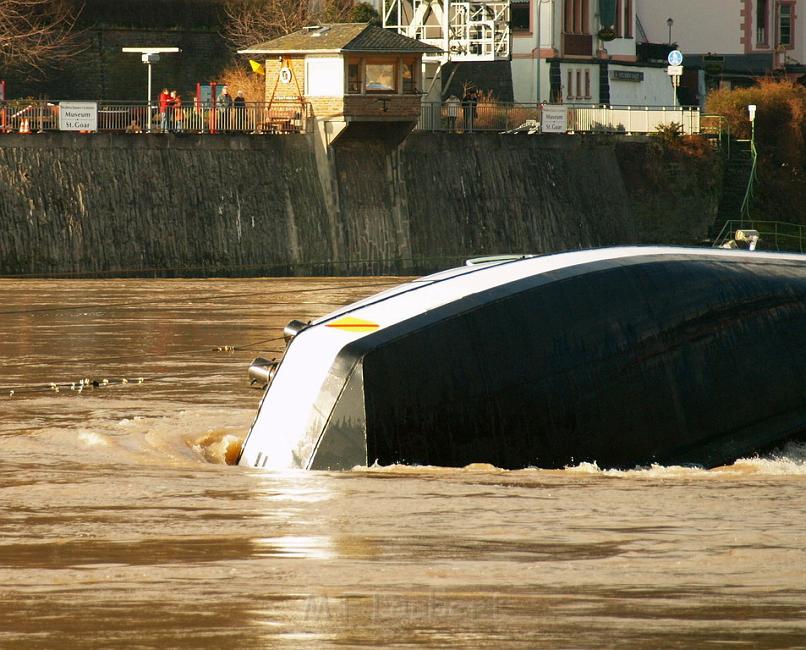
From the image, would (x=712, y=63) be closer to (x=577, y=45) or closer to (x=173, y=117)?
(x=577, y=45)

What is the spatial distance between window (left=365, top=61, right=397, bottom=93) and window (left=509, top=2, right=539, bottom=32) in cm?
2042

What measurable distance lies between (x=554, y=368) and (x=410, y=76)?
4049 centimetres

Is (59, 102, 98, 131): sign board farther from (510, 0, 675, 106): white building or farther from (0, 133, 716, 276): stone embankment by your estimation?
(510, 0, 675, 106): white building

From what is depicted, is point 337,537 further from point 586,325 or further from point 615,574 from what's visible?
point 586,325

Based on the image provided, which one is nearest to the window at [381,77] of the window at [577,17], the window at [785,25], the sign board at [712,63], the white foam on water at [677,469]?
the window at [577,17]

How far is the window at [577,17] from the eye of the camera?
232ft

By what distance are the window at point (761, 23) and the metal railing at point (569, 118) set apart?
22.2 metres

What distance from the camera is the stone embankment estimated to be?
43.6 metres

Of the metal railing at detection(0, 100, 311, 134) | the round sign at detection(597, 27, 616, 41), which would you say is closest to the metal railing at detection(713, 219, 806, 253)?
the round sign at detection(597, 27, 616, 41)

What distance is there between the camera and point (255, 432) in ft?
→ 38.7

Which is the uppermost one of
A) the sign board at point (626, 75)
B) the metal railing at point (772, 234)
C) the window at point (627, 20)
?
the window at point (627, 20)

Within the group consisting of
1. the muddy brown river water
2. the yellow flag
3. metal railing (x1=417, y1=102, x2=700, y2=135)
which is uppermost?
the yellow flag

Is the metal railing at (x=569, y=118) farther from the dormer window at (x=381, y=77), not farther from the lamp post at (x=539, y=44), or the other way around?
the lamp post at (x=539, y=44)

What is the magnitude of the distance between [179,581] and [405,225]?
1744 inches
